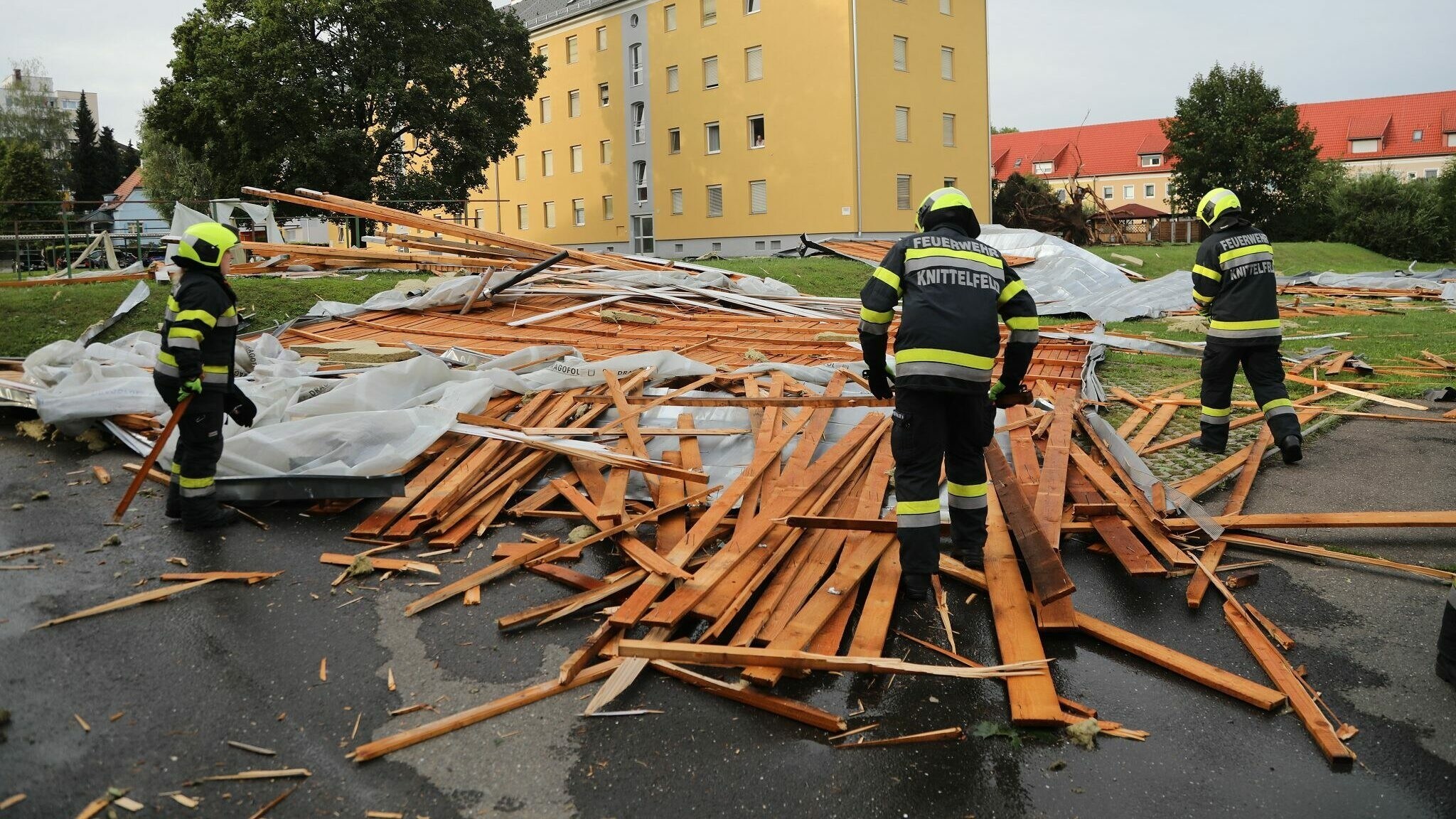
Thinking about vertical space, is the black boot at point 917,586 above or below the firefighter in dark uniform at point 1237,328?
below

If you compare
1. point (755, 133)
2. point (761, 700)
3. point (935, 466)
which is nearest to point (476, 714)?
point (761, 700)

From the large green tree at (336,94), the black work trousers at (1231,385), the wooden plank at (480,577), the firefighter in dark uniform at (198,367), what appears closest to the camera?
the wooden plank at (480,577)

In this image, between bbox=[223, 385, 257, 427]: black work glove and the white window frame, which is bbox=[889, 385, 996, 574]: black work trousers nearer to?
bbox=[223, 385, 257, 427]: black work glove

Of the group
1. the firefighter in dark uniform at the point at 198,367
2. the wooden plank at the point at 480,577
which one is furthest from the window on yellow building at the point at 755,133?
the wooden plank at the point at 480,577

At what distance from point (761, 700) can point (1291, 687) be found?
6.89 ft

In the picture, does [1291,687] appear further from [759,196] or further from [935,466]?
[759,196]

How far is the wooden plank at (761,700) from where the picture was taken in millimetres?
3420

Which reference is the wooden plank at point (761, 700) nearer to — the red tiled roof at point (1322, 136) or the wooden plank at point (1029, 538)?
the wooden plank at point (1029, 538)

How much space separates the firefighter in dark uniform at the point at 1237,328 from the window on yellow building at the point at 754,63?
31901mm

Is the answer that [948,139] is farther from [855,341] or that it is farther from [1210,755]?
[1210,755]

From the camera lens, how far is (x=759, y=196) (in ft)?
124

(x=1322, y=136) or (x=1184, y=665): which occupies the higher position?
(x=1322, y=136)

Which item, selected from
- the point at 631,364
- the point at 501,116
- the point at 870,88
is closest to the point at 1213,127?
the point at 870,88

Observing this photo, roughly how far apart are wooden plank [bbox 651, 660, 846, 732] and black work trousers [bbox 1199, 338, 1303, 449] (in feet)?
16.3
